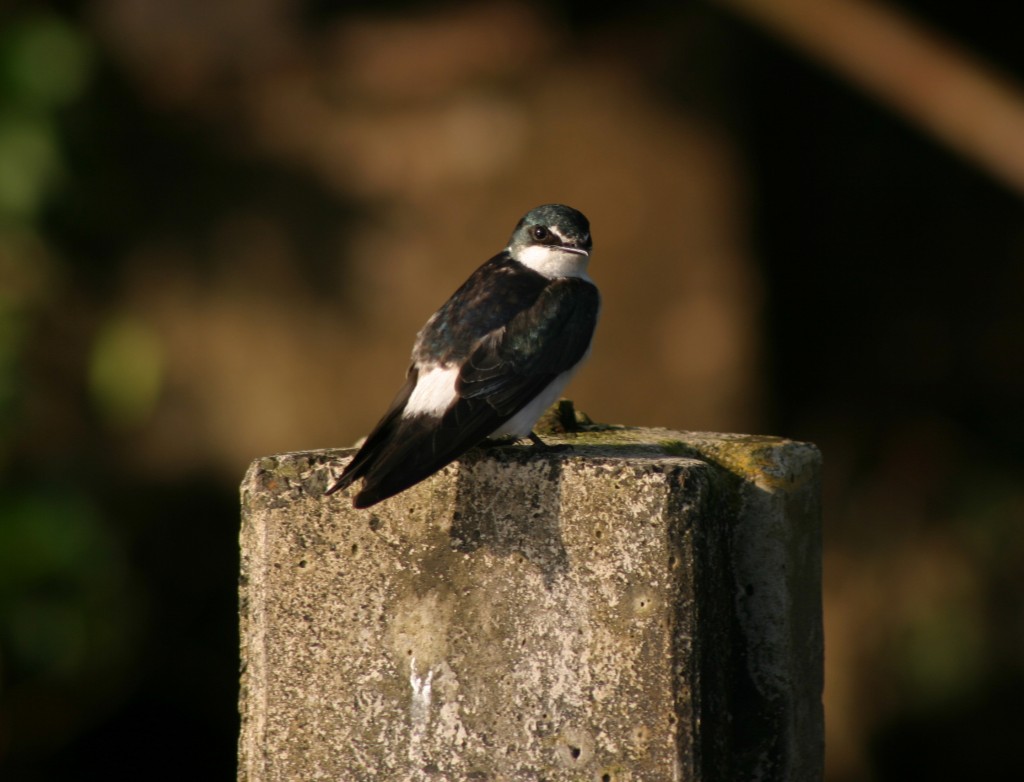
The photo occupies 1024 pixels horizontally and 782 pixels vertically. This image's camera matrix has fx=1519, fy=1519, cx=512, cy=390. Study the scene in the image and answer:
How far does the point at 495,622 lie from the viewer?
8.32 feet

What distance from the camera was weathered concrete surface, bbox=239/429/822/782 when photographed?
8.16 ft

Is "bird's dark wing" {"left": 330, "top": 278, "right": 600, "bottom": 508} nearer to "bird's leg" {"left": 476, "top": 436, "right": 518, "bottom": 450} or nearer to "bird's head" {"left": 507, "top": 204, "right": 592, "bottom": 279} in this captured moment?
"bird's leg" {"left": 476, "top": 436, "right": 518, "bottom": 450}

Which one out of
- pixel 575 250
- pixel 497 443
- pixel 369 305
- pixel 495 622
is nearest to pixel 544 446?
pixel 497 443

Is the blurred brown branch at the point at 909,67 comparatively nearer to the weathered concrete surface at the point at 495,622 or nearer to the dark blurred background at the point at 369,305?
the dark blurred background at the point at 369,305

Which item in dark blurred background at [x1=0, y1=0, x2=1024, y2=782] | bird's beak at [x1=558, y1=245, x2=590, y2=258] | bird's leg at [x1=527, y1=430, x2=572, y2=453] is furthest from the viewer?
dark blurred background at [x1=0, y1=0, x2=1024, y2=782]

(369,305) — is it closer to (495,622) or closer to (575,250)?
(575,250)

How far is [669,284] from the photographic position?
6586 millimetres

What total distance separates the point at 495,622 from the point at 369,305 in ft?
14.3

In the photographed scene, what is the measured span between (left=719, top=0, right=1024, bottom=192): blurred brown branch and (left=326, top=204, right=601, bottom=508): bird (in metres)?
2.10

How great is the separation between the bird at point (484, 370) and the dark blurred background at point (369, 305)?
297 cm

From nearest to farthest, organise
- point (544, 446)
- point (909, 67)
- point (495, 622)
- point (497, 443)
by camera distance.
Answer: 1. point (495, 622)
2. point (544, 446)
3. point (497, 443)
4. point (909, 67)

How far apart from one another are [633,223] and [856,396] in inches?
72.4

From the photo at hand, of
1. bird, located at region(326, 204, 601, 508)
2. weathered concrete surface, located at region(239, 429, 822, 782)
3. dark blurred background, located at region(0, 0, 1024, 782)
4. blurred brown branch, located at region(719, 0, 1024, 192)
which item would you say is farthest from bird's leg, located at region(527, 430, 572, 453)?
dark blurred background, located at region(0, 0, 1024, 782)

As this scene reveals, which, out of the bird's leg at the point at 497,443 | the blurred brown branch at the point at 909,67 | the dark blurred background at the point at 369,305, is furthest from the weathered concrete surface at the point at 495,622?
the dark blurred background at the point at 369,305
